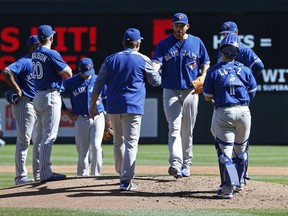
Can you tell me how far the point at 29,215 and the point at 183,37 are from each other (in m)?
3.31

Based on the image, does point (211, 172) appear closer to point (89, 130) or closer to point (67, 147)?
point (89, 130)

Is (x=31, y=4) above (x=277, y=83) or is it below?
above

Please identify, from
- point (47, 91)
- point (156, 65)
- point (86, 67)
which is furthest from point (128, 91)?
point (86, 67)

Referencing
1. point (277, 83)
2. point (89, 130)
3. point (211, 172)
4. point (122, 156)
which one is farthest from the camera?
point (277, 83)

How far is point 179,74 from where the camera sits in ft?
34.6

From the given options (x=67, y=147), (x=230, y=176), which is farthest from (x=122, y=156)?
(x=67, y=147)

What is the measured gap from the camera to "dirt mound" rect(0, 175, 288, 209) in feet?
30.2

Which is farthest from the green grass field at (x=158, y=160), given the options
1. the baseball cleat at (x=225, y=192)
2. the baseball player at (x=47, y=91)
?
the baseball player at (x=47, y=91)

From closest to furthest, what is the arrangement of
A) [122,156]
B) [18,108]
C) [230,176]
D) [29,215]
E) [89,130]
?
[29,215]
[230,176]
[122,156]
[18,108]
[89,130]

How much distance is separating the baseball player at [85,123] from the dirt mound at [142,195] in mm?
1850

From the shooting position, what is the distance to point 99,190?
9914mm

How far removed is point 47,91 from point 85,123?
1.99 meters

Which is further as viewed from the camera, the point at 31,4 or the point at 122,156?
the point at 31,4

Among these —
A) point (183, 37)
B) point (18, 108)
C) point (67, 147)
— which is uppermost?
point (183, 37)
